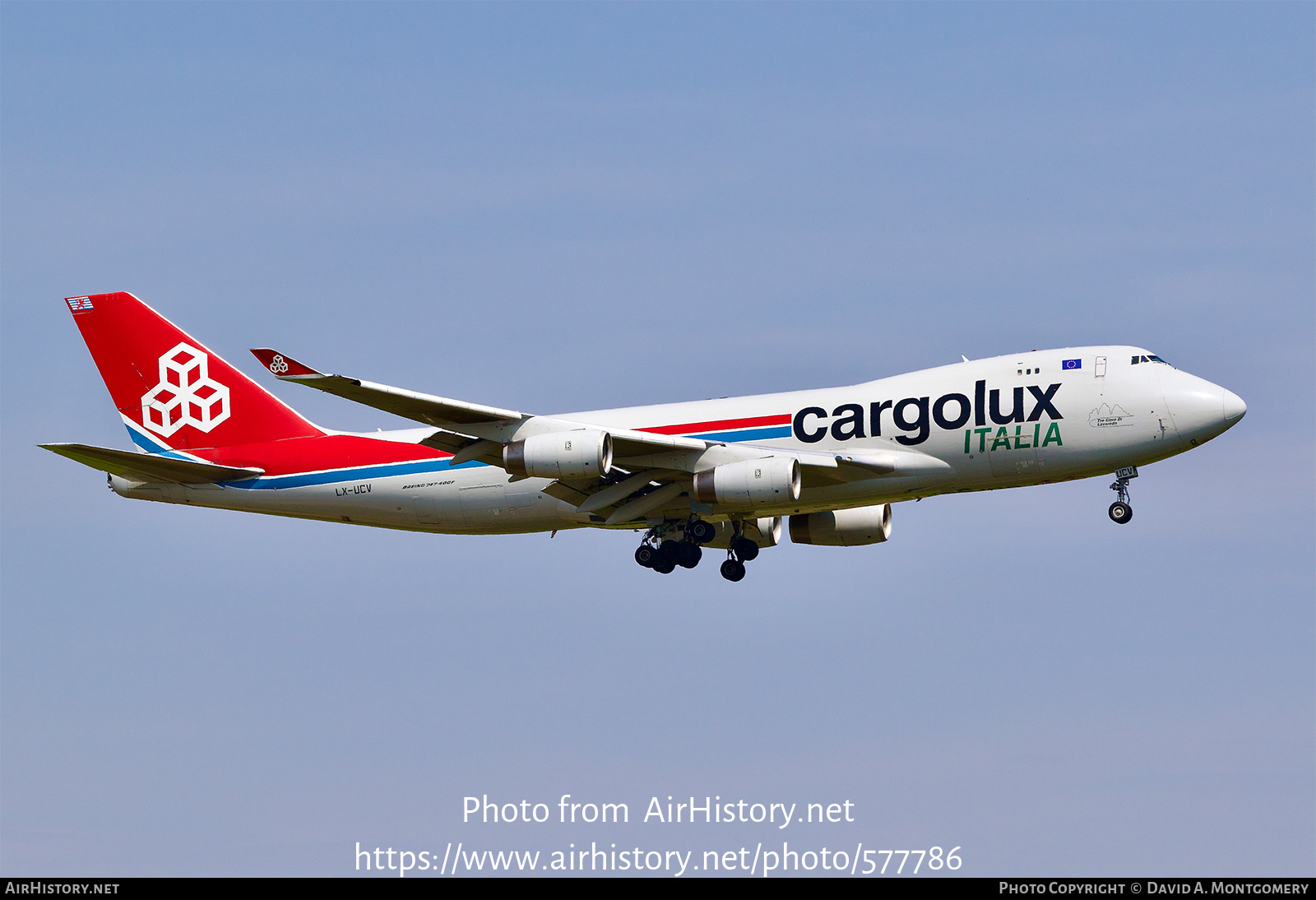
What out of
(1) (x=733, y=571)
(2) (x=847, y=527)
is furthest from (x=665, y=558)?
(2) (x=847, y=527)

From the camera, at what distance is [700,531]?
47.6 metres

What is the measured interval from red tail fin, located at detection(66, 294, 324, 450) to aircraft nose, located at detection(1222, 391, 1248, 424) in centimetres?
2922

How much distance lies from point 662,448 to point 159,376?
61.3ft

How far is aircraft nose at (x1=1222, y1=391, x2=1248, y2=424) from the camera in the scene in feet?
141

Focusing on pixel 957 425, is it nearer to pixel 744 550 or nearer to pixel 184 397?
pixel 744 550

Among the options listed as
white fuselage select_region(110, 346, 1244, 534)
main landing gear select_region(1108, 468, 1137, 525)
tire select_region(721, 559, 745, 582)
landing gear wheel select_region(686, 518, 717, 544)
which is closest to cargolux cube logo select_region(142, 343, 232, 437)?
white fuselage select_region(110, 346, 1244, 534)

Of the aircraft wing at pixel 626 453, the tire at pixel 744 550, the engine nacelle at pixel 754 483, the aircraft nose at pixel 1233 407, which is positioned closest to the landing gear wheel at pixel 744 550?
the tire at pixel 744 550

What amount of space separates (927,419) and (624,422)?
9.42 m

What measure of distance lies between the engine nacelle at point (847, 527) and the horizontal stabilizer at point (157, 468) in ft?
57.6

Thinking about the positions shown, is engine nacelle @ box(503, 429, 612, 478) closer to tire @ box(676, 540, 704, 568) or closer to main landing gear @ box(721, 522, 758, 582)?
tire @ box(676, 540, 704, 568)

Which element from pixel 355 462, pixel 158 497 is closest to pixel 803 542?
pixel 355 462

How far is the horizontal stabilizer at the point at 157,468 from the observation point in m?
47.4

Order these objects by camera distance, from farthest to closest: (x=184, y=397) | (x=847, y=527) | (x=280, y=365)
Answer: (x=184, y=397)
(x=847, y=527)
(x=280, y=365)

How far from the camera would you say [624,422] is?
48406 mm
